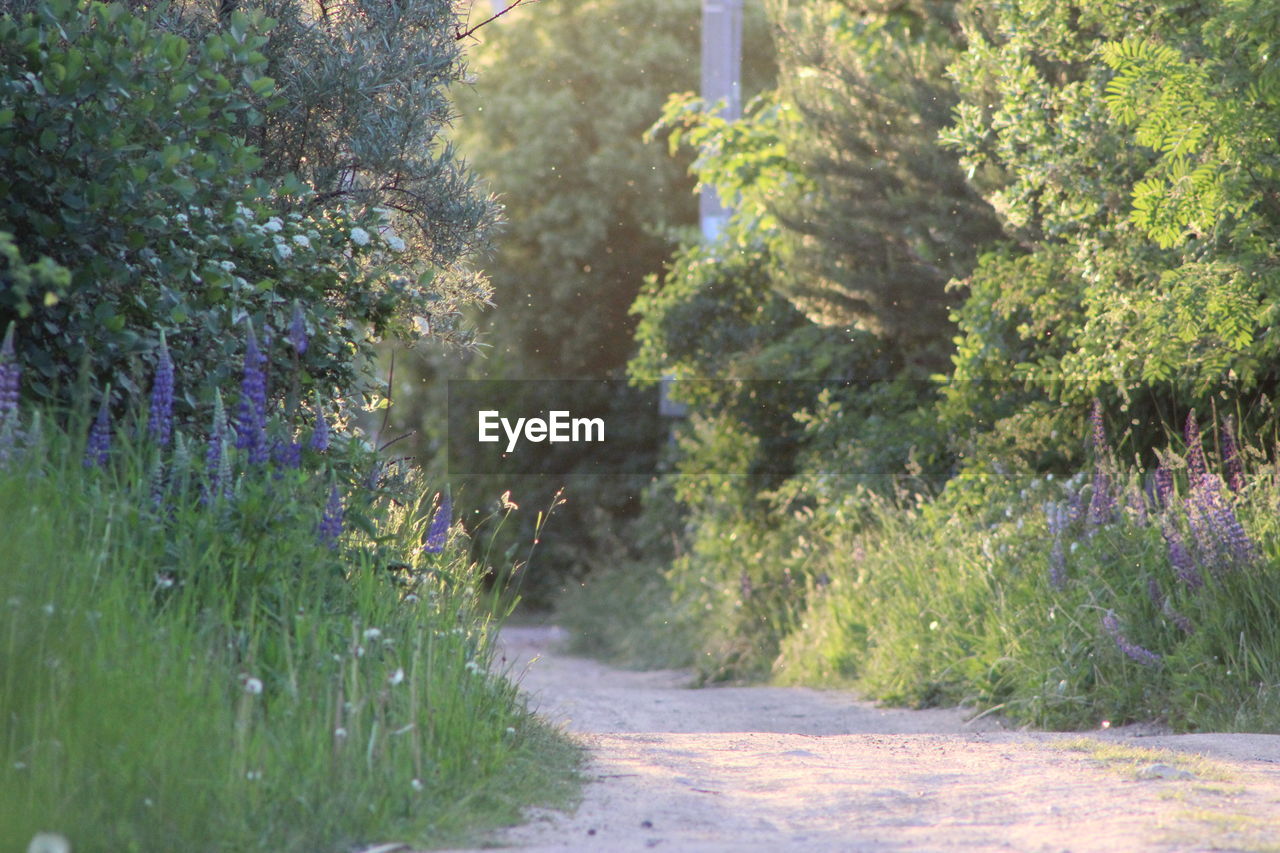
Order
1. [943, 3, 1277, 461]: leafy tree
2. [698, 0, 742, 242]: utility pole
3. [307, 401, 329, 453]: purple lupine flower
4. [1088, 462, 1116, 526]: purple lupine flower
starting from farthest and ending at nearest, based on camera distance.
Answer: [698, 0, 742, 242]: utility pole < [1088, 462, 1116, 526]: purple lupine flower < [943, 3, 1277, 461]: leafy tree < [307, 401, 329, 453]: purple lupine flower

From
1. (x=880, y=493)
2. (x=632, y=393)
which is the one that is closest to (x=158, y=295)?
(x=880, y=493)

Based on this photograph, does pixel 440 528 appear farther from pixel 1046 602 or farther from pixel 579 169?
pixel 579 169

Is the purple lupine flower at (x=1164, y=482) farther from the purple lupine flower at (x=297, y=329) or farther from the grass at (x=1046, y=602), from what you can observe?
the purple lupine flower at (x=297, y=329)

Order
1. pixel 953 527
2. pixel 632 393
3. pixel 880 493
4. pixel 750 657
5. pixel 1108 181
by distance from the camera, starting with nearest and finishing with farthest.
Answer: pixel 1108 181, pixel 953 527, pixel 880 493, pixel 750 657, pixel 632 393

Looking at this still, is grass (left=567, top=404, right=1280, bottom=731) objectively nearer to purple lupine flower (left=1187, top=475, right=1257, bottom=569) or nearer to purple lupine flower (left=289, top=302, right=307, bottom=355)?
purple lupine flower (left=1187, top=475, right=1257, bottom=569)

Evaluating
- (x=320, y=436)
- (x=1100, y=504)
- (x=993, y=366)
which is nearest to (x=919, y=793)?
(x=320, y=436)

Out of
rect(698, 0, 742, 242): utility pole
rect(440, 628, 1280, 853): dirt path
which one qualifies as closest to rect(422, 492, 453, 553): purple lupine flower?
rect(440, 628, 1280, 853): dirt path

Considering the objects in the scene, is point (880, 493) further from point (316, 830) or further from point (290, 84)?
point (316, 830)

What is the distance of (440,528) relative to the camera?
5.77 meters

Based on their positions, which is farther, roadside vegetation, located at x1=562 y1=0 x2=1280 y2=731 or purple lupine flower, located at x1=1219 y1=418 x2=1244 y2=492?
purple lupine flower, located at x1=1219 y1=418 x2=1244 y2=492

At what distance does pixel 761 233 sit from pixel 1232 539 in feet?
26.3

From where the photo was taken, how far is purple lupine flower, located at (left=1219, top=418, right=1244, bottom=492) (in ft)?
25.2

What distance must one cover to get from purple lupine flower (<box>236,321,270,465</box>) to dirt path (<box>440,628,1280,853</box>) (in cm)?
124

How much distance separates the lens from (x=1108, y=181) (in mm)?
8625
